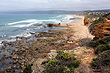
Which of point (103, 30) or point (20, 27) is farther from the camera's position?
point (20, 27)

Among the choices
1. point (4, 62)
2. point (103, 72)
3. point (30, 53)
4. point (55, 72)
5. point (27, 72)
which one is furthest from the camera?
point (30, 53)

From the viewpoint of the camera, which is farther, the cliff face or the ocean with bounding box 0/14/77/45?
the ocean with bounding box 0/14/77/45

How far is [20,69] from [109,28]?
41.4 ft

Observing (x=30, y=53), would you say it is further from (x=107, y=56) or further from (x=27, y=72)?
(x=107, y=56)

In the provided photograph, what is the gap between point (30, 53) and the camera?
1336cm

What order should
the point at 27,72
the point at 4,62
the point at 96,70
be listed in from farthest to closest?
the point at 4,62
the point at 27,72
the point at 96,70

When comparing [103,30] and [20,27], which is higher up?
[103,30]

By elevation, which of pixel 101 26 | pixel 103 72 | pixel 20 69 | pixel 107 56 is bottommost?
pixel 20 69

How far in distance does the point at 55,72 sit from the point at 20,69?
4804 millimetres

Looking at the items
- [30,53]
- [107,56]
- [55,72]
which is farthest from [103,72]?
[30,53]

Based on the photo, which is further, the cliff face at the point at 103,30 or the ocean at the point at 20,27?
the ocean at the point at 20,27

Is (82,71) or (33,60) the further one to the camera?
(33,60)

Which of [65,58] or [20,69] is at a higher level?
[65,58]

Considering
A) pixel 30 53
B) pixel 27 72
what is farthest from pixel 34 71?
pixel 30 53
